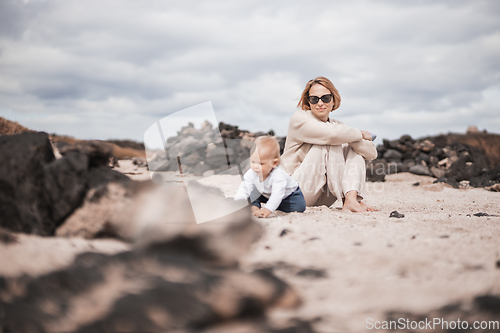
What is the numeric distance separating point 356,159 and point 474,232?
2136mm

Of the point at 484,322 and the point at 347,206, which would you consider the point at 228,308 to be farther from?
the point at 347,206

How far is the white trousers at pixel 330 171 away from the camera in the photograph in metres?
4.84

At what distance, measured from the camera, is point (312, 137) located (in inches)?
189

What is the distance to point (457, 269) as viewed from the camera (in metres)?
2.07

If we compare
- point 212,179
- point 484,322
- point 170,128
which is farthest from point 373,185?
point 484,322

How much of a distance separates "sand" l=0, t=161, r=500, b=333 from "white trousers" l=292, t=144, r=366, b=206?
1.70 meters

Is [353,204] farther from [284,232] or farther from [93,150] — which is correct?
[93,150]

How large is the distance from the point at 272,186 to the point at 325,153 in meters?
1.42

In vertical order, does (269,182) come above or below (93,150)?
below

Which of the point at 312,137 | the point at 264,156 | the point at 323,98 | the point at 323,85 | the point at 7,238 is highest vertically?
the point at 323,85

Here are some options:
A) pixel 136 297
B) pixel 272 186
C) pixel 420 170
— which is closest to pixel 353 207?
pixel 272 186

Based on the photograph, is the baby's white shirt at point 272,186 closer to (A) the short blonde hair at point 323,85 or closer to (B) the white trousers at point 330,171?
(B) the white trousers at point 330,171

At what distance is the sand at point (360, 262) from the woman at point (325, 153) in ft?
5.60

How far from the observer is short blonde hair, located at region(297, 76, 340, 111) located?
507 centimetres
